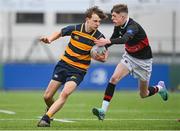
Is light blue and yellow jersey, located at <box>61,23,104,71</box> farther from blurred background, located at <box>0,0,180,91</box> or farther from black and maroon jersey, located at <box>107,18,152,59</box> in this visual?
blurred background, located at <box>0,0,180,91</box>

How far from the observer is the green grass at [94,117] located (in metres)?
13.0

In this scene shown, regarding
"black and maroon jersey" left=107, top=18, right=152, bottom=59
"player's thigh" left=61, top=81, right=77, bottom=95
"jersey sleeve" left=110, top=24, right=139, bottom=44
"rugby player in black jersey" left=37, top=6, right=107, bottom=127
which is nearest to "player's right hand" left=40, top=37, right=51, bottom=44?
"rugby player in black jersey" left=37, top=6, right=107, bottom=127

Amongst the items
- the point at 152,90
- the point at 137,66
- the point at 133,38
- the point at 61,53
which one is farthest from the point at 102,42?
the point at 61,53

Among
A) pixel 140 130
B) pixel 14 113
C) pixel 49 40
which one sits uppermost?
pixel 49 40

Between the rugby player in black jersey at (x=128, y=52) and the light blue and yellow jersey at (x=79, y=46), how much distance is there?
1.03ft

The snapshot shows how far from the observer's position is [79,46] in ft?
43.5

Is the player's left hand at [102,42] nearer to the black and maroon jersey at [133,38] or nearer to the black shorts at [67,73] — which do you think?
the black and maroon jersey at [133,38]

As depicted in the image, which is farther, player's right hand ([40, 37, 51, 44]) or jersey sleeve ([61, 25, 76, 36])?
jersey sleeve ([61, 25, 76, 36])

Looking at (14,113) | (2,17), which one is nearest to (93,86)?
(2,17)

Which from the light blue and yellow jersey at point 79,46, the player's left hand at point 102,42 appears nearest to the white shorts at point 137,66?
the light blue and yellow jersey at point 79,46

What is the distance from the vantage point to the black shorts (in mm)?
13148

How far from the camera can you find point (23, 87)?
29125mm

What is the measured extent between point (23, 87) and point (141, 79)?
14996 mm

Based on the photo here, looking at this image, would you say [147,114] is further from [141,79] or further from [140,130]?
[140,130]
